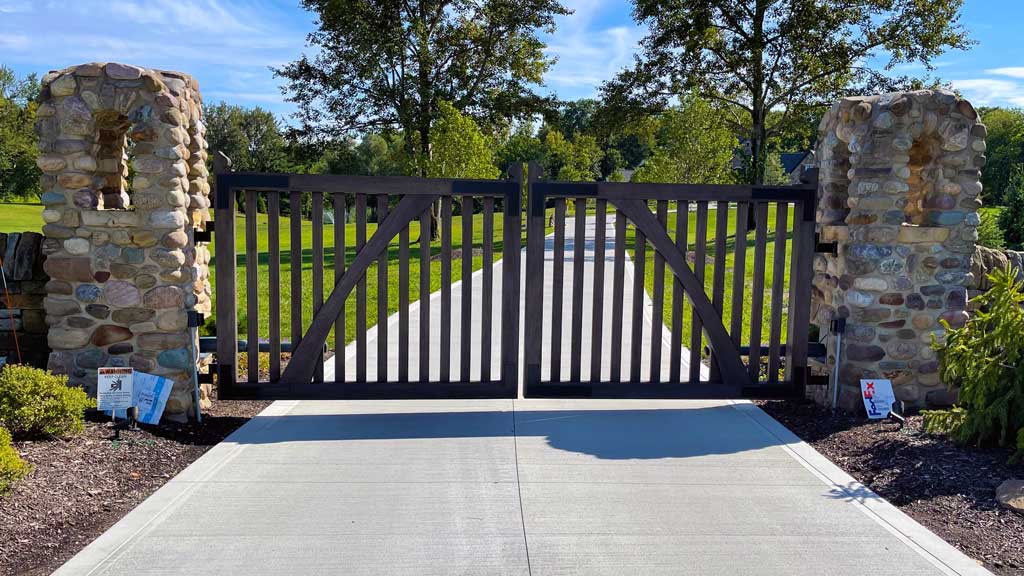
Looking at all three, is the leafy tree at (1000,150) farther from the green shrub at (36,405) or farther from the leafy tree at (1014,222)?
the green shrub at (36,405)

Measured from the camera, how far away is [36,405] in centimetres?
483

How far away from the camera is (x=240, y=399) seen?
621 cm

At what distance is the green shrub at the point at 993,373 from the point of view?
5.08 meters

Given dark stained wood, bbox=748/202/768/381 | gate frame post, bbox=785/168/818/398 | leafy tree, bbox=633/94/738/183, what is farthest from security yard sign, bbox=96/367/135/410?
leafy tree, bbox=633/94/738/183

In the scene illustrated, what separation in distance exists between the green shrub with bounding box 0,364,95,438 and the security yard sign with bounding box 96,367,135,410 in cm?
39

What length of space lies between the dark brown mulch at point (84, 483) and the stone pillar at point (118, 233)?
0.56m

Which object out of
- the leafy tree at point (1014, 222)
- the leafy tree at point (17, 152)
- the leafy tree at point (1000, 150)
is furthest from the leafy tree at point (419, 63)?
the leafy tree at point (1000, 150)

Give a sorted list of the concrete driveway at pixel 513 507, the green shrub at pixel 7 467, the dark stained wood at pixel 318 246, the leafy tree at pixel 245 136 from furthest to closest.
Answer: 1. the leafy tree at pixel 245 136
2. the dark stained wood at pixel 318 246
3. the green shrub at pixel 7 467
4. the concrete driveway at pixel 513 507

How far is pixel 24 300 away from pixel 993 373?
712 centimetres

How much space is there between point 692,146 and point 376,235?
1609 centimetres

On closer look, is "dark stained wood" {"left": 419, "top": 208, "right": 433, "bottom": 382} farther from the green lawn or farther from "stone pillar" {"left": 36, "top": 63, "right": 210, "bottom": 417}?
the green lawn

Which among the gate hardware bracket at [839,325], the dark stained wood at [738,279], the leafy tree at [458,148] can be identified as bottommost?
the gate hardware bracket at [839,325]

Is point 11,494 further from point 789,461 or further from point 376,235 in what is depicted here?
point 789,461

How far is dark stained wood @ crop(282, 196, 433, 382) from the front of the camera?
6.07 metres
